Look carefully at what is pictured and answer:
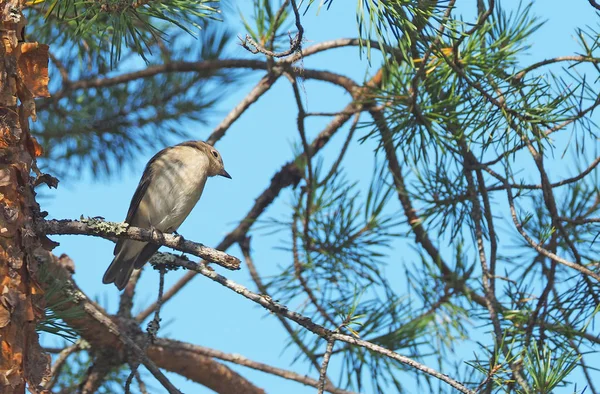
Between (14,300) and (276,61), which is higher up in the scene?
(276,61)

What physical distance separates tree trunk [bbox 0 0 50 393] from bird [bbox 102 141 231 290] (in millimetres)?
1874

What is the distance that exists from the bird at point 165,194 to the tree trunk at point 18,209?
6.15 ft

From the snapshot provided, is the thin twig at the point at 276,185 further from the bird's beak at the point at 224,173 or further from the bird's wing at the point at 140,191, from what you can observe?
the bird's wing at the point at 140,191

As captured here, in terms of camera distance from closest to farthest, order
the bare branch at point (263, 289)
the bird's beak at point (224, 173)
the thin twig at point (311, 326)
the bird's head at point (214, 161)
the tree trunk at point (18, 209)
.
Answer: the tree trunk at point (18, 209) → the thin twig at point (311, 326) → the bare branch at point (263, 289) → the bird's head at point (214, 161) → the bird's beak at point (224, 173)

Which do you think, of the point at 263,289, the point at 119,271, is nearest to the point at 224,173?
the point at 119,271

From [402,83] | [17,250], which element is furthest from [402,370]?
[17,250]

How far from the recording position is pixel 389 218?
3.77m

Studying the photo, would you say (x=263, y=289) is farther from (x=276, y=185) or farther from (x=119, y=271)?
(x=119, y=271)

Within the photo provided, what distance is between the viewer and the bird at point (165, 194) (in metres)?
4.07

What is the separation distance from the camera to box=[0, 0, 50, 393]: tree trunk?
1.93 m

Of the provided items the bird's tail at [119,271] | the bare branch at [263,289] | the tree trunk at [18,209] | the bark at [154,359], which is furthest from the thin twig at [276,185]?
the tree trunk at [18,209]

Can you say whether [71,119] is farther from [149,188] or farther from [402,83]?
[402,83]

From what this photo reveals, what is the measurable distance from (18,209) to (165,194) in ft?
6.66

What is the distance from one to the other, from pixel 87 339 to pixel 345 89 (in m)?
1.64
